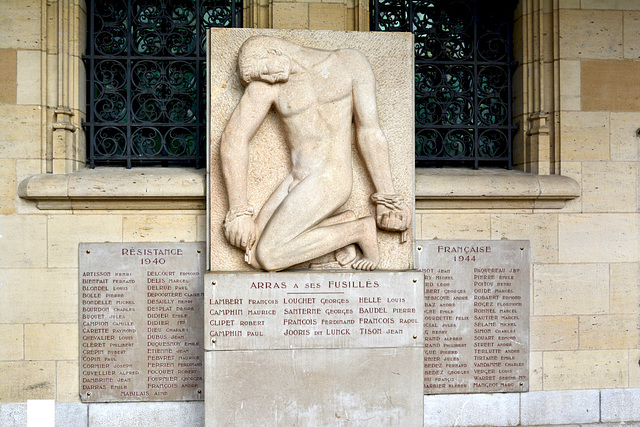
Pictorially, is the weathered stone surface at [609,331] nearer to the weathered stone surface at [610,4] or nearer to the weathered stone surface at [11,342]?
the weathered stone surface at [610,4]

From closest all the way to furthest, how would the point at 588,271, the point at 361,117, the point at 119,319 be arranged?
the point at 361,117 < the point at 119,319 < the point at 588,271

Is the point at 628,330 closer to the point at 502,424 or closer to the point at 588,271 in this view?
the point at 588,271

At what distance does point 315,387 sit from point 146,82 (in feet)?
9.17

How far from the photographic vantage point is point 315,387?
4.11 metres

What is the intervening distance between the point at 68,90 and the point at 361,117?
2342mm

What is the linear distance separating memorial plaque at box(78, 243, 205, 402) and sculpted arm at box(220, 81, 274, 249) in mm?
698

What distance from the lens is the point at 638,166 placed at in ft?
16.6

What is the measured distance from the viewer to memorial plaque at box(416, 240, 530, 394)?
4871 mm

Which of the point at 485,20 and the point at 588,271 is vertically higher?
the point at 485,20

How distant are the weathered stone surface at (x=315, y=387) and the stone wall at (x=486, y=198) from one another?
863mm

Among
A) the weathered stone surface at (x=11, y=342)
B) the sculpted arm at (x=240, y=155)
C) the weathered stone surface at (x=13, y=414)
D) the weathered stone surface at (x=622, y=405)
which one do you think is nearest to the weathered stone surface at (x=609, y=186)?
the weathered stone surface at (x=622, y=405)

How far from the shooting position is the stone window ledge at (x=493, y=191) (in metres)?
4.84

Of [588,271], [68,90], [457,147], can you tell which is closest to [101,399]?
[68,90]

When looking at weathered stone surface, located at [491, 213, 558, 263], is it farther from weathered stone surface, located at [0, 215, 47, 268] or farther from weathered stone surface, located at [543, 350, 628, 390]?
weathered stone surface, located at [0, 215, 47, 268]
